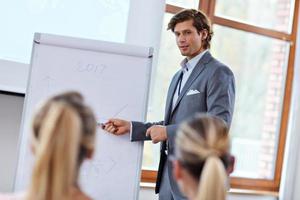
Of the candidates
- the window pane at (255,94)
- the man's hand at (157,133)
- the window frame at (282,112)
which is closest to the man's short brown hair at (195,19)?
the man's hand at (157,133)

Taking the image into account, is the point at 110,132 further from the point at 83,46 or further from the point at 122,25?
the point at 122,25

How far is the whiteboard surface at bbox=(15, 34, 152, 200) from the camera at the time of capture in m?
2.33

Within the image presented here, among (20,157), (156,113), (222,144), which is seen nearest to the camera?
(222,144)

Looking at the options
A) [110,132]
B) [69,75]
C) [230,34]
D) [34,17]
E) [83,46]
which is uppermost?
[230,34]

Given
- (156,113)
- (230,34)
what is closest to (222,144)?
(156,113)

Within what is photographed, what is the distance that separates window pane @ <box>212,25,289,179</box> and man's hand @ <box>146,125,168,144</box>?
5.02 feet

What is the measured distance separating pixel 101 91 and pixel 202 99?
52 cm

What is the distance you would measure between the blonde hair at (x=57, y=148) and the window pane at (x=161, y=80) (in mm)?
2135

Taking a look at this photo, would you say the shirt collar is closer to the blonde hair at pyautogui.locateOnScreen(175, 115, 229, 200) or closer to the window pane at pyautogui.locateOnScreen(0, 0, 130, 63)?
the window pane at pyautogui.locateOnScreen(0, 0, 130, 63)

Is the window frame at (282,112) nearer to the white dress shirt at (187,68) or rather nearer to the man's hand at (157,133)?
the white dress shirt at (187,68)

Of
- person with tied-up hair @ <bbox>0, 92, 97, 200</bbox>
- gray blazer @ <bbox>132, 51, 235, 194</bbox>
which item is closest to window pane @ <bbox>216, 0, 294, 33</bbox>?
gray blazer @ <bbox>132, 51, 235, 194</bbox>

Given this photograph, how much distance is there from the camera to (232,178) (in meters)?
3.74

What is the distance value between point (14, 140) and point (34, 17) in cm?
74

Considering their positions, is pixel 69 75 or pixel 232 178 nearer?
pixel 69 75
